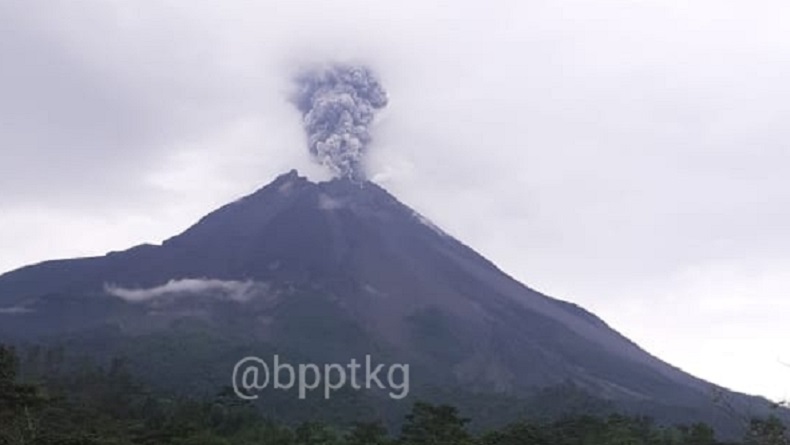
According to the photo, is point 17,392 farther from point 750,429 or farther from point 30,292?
point 30,292

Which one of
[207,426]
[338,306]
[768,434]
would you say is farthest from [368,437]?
[338,306]

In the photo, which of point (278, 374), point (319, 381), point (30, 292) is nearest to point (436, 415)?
point (319, 381)

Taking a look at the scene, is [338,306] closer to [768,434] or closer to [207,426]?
[207,426]

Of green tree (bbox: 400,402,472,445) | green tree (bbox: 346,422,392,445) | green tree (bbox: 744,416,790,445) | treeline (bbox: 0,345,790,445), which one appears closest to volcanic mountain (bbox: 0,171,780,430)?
treeline (bbox: 0,345,790,445)

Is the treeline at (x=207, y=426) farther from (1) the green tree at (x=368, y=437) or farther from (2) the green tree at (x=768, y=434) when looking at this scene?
(2) the green tree at (x=768, y=434)

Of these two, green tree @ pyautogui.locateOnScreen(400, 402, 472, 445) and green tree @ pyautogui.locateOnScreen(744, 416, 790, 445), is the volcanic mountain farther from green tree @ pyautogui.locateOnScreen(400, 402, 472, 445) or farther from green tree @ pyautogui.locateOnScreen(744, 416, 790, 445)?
green tree @ pyautogui.locateOnScreen(744, 416, 790, 445)

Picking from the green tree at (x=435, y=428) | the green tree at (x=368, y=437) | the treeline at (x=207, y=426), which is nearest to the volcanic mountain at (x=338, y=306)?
the treeline at (x=207, y=426)
